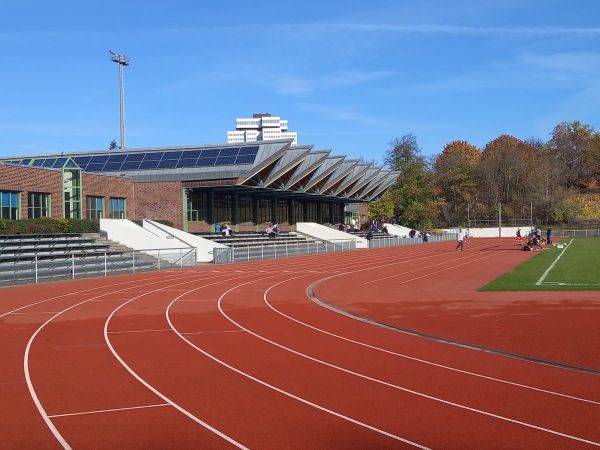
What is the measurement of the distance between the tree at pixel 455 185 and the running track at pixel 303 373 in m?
76.9

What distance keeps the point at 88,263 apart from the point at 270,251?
15.0 m

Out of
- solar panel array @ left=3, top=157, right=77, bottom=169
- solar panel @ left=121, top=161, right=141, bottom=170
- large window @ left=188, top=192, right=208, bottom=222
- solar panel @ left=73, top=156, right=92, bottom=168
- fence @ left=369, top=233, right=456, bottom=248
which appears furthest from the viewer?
fence @ left=369, top=233, right=456, bottom=248

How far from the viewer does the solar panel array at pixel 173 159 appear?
45344 mm

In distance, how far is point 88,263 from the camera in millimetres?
25641

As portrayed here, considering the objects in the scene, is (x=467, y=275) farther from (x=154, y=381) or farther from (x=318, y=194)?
(x=318, y=194)

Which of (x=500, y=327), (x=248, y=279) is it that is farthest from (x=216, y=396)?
(x=248, y=279)

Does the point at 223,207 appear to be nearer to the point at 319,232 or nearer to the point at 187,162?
the point at 187,162

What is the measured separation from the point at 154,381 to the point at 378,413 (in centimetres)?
A: 322

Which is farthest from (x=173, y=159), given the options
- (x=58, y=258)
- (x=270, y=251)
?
(x=58, y=258)

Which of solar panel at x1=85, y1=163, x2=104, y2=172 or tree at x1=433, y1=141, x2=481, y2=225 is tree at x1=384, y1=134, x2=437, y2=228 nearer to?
tree at x1=433, y1=141, x2=481, y2=225

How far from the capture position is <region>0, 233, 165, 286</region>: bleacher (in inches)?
905

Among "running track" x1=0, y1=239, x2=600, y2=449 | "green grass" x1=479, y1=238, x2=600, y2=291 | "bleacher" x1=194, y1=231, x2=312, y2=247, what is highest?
"bleacher" x1=194, y1=231, x2=312, y2=247

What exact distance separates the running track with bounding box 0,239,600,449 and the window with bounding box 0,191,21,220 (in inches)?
607

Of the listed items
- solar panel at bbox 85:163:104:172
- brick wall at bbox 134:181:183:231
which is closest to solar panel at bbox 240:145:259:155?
brick wall at bbox 134:181:183:231
